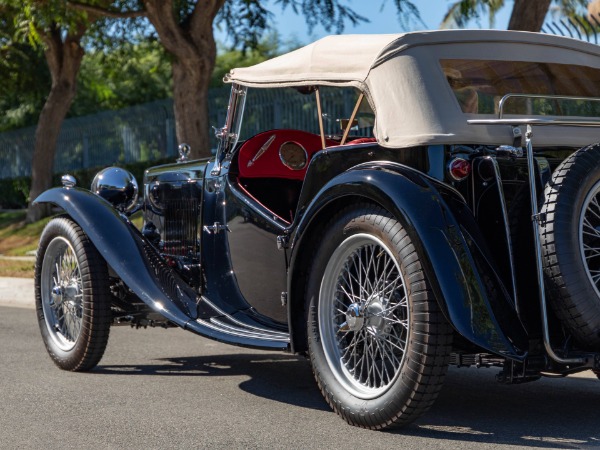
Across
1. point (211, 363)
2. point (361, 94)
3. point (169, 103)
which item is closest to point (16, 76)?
point (169, 103)

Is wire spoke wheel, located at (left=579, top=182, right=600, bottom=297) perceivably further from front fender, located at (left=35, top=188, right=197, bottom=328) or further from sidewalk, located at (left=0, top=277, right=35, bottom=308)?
sidewalk, located at (left=0, top=277, right=35, bottom=308)

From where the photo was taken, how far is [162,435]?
14.6 feet

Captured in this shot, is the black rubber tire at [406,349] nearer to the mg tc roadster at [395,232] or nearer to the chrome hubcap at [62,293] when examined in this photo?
the mg tc roadster at [395,232]

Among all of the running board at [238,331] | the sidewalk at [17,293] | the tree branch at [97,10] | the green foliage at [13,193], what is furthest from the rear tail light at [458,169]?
the green foliage at [13,193]

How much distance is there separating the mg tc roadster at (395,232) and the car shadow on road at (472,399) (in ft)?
0.94

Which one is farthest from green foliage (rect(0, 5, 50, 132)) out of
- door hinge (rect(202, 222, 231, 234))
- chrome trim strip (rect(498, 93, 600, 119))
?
chrome trim strip (rect(498, 93, 600, 119))

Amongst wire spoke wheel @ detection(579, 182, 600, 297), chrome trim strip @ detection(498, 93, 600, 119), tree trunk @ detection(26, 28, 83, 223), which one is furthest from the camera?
tree trunk @ detection(26, 28, 83, 223)

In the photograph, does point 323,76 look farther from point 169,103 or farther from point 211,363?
point 169,103

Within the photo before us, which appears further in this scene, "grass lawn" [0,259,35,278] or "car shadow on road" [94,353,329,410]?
"grass lawn" [0,259,35,278]

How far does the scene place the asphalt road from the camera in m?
4.32

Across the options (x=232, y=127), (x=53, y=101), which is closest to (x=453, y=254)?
(x=232, y=127)

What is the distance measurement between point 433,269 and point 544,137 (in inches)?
35.8

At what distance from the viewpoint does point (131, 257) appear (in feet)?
20.2

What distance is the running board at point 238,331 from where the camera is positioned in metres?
5.13
